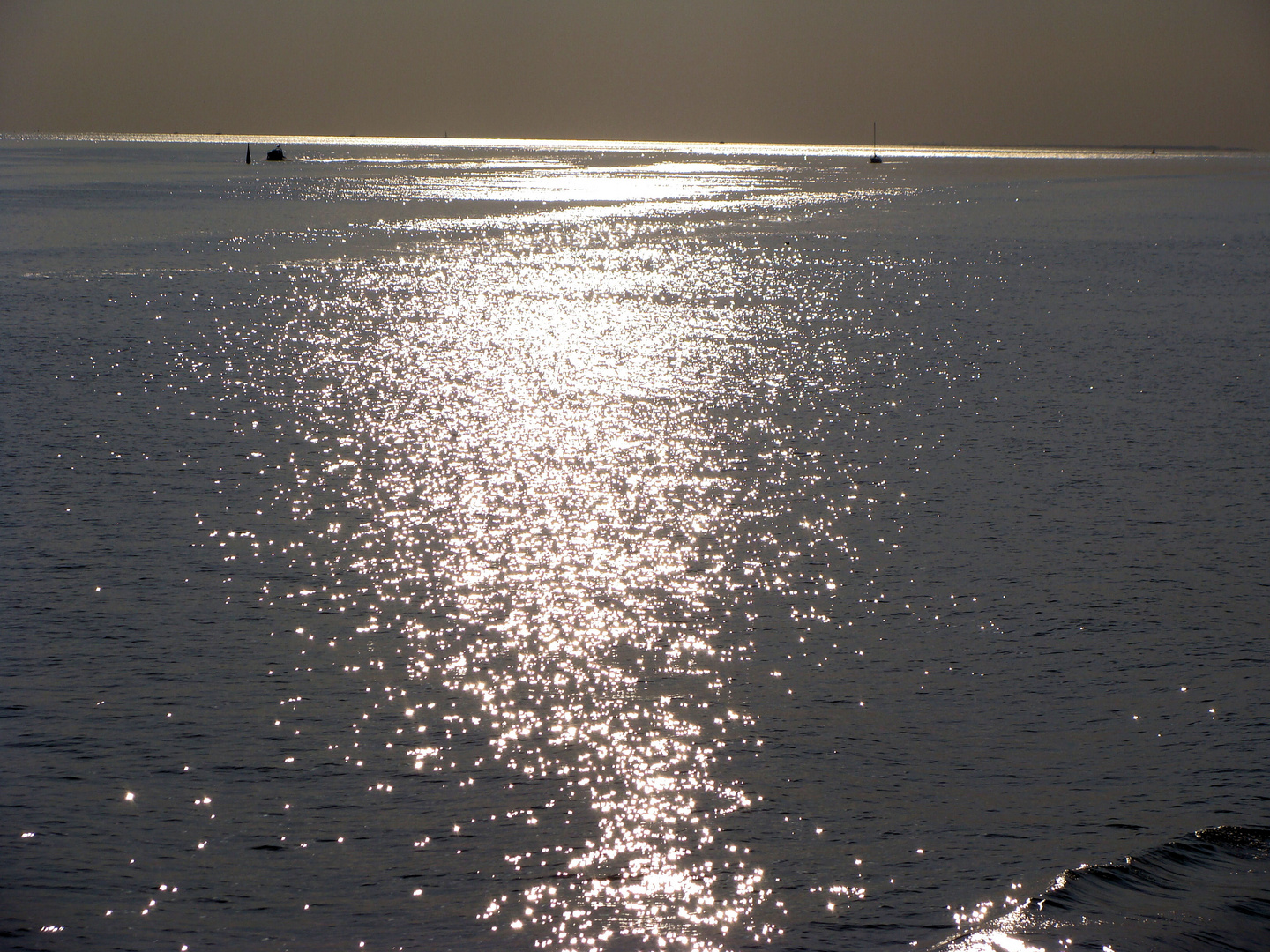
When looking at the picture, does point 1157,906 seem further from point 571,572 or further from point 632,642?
point 571,572

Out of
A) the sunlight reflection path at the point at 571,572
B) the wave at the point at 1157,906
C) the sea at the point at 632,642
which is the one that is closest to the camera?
the wave at the point at 1157,906

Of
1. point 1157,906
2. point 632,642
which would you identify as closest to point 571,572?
point 632,642

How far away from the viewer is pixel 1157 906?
4.66 m

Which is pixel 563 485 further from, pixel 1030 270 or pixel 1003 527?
pixel 1030 270

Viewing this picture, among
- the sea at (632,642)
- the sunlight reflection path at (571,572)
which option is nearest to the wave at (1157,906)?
the sea at (632,642)

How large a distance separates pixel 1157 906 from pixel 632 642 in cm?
300

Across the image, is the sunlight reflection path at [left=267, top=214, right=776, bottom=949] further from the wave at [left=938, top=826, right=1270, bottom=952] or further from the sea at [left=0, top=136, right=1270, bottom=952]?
the wave at [left=938, top=826, right=1270, bottom=952]

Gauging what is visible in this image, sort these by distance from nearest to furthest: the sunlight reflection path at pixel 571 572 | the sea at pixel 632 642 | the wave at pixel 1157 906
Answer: the wave at pixel 1157 906 → the sea at pixel 632 642 → the sunlight reflection path at pixel 571 572

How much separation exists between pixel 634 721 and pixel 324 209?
44.8 m

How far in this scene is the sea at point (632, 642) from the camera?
470 centimetres

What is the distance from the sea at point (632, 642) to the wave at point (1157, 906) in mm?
16

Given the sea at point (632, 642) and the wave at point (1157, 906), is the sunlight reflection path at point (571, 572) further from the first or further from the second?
the wave at point (1157, 906)

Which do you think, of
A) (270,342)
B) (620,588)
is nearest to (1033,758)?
(620,588)

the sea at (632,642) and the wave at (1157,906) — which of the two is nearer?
the wave at (1157,906)
